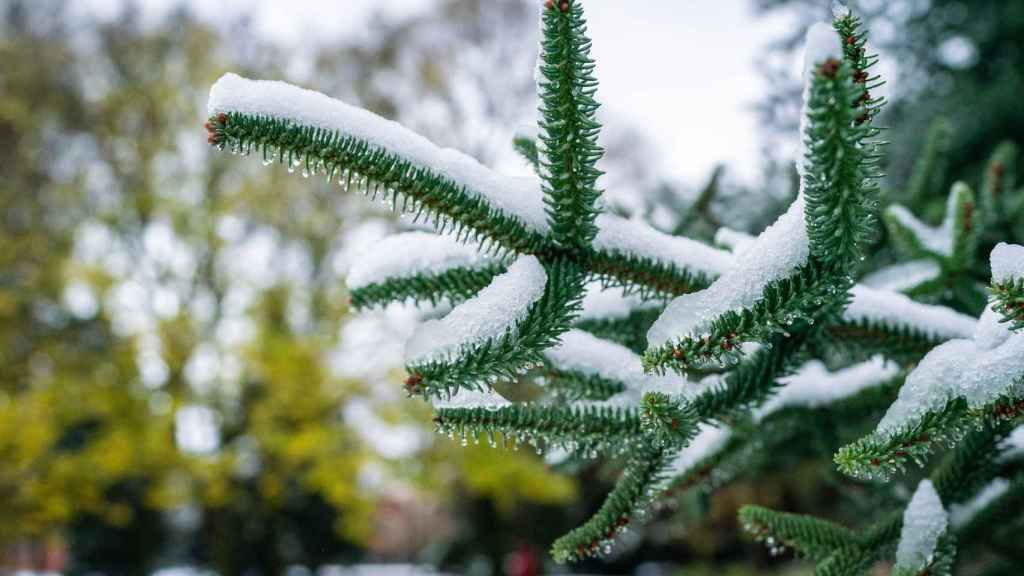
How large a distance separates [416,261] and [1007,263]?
2.25ft

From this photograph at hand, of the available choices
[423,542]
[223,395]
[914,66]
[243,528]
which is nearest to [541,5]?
[914,66]

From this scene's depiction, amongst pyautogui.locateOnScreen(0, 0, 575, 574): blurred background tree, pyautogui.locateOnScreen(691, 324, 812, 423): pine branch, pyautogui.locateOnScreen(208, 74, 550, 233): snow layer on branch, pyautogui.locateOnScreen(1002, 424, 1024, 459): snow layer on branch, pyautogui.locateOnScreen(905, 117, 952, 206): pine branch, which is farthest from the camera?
pyautogui.locateOnScreen(0, 0, 575, 574): blurred background tree

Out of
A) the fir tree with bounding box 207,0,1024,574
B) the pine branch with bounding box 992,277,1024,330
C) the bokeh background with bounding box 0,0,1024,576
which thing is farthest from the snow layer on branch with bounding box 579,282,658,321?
the bokeh background with bounding box 0,0,1024,576

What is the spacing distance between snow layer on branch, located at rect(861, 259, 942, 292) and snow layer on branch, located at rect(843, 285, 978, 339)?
0.38 meters

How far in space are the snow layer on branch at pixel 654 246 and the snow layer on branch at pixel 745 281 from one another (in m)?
0.15

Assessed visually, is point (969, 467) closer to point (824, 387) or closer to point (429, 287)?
point (824, 387)

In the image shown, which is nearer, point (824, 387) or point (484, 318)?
point (484, 318)

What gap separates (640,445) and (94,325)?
12.3 metres

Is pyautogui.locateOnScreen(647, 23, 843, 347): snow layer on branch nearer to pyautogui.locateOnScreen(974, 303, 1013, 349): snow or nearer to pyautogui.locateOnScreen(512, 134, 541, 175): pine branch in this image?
pyautogui.locateOnScreen(974, 303, 1013, 349): snow

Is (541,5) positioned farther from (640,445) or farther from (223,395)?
(223,395)

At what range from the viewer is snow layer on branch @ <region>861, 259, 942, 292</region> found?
160cm

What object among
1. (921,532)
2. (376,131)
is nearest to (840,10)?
(376,131)

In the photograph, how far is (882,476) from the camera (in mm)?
806

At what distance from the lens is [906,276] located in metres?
1.70
